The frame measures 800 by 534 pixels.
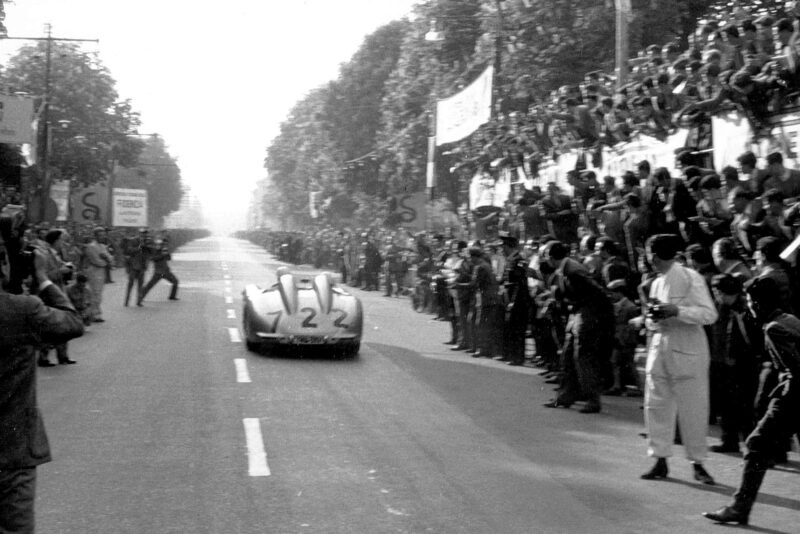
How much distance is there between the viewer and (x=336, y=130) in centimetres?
6419

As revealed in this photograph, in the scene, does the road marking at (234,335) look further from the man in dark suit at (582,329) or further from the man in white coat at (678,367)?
the man in white coat at (678,367)

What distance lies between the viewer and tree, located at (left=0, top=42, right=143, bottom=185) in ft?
152

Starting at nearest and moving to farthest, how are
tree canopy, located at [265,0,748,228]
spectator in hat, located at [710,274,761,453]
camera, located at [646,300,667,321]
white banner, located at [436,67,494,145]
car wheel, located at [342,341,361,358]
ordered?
camera, located at [646,300,667,321]
spectator in hat, located at [710,274,761,453]
car wheel, located at [342,341,361,358]
white banner, located at [436,67,494,145]
tree canopy, located at [265,0,748,228]

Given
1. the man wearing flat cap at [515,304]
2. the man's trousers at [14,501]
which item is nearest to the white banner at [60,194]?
the man wearing flat cap at [515,304]

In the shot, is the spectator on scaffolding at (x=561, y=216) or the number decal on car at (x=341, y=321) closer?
the number decal on car at (x=341, y=321)

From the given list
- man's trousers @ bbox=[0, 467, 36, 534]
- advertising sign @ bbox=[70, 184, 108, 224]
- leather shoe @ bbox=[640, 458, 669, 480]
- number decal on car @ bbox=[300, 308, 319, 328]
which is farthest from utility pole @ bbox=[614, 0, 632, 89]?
advertising sign @ bbox=[70, 184, 108, 224]

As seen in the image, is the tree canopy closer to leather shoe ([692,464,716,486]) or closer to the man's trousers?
leather shoe ([692,464,716,486])

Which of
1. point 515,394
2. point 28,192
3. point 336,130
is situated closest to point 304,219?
point 336,130

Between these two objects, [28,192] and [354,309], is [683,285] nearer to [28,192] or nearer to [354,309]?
[354,309]

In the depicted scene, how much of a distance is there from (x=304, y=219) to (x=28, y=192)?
54.1m

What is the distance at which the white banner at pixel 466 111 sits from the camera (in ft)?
89.5

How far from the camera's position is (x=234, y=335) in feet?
58.0

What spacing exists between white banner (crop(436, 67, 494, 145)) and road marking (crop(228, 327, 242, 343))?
438 inches

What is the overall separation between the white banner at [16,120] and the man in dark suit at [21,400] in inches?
976
